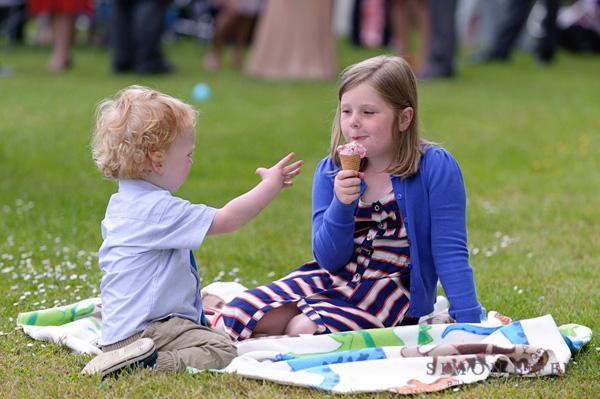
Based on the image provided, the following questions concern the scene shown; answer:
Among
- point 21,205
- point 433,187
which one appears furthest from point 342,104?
point 21,205

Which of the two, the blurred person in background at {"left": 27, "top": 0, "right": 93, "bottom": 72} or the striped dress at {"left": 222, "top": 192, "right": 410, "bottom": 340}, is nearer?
the striped dress at {"left": 222, "top": 192, "right": 410, "bottom": 340}

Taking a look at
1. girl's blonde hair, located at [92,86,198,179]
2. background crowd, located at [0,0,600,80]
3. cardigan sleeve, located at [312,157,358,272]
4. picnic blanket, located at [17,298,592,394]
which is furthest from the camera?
background crowd, located at [0,0,600,80]

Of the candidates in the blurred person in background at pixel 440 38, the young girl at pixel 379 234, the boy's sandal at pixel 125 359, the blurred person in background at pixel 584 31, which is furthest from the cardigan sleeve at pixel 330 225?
the blurred person in background at pixel 584 31

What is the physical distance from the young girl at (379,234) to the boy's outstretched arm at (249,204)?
22cm

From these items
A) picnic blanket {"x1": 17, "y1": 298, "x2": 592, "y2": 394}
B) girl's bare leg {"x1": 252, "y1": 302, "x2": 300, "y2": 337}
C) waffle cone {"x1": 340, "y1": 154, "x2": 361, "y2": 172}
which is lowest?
girl's bare leg {"x1": 252, "y1": 302, "x2": 300, "y2": 337}

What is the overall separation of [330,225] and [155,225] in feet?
2.22

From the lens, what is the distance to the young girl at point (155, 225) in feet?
11.5

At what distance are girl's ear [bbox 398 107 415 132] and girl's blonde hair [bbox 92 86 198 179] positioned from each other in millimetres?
822

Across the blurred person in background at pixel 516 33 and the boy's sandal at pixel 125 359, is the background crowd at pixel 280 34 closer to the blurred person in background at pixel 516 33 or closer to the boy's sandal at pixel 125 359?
the blurred person in background at pixel 516 33

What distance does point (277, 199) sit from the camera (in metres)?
7.05

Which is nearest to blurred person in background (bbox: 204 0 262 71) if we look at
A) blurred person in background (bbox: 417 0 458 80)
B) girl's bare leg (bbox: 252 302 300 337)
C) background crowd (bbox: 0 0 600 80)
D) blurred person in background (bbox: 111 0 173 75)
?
background crowd (bbox: 0 0 600 80)

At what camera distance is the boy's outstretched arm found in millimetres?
3521

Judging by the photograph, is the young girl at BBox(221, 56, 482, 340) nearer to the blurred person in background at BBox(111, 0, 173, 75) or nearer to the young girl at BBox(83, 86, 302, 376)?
the young girl at BBox(83, 86, 302, 376)

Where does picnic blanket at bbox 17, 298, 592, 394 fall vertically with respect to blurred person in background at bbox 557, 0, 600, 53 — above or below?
above
